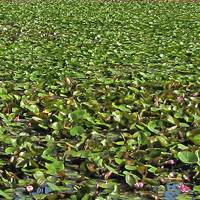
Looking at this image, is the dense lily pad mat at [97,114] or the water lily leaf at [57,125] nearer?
the dense lily pad mat at [97,114]

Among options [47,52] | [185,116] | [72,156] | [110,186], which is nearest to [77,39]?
[47,52]

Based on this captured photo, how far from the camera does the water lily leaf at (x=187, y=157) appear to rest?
2.67 metres

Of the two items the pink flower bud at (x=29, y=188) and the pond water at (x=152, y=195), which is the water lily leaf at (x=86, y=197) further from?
the pink flower bud at (x=29, y=188)

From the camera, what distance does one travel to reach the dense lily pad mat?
8.48 ft

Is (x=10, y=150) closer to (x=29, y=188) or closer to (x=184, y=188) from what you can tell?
(x=29, y=188)

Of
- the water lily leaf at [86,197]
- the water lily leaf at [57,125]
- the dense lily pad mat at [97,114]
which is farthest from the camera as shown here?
the water lily leaf at [57,125]

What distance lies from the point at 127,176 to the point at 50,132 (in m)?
1.12

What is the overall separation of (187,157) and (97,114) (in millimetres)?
1103

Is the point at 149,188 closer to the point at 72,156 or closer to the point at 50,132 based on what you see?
the point at 72,156

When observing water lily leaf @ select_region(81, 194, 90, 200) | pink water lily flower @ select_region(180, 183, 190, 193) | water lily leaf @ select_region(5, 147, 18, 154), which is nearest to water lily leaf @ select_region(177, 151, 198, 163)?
pink water lily flower @ select_region(180, 183, 190, 193)

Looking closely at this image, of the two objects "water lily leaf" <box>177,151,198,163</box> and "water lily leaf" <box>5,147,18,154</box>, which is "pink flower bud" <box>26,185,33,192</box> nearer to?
"water lily leaf" <box>5,147,18,154</box>

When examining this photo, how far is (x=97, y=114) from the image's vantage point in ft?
11.7

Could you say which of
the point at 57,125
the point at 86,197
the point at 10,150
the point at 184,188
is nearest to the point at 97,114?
the point at 57,125

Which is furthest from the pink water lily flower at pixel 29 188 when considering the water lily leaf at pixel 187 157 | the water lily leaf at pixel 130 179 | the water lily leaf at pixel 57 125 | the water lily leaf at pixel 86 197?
the water lily leaf at pixel 187 157
